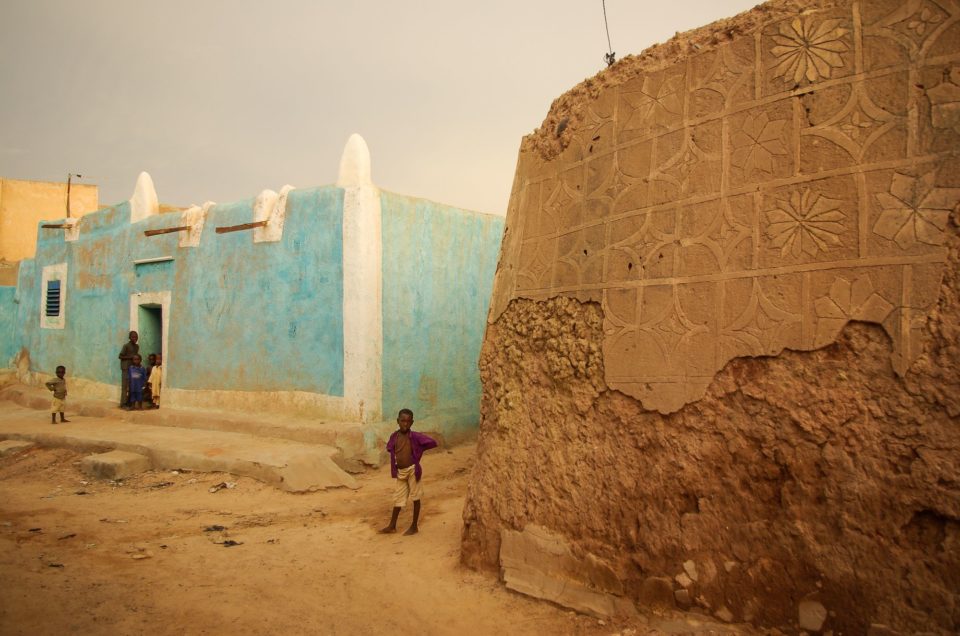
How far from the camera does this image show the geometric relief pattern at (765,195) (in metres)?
2.33

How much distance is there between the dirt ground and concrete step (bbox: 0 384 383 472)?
71cm

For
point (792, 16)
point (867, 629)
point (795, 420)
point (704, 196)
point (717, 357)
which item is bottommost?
point (867, 629)

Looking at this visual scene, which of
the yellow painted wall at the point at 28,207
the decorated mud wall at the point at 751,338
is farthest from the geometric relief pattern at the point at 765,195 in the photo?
the yellow painted wall at the point at 28,207

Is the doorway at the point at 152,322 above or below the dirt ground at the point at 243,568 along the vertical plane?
above

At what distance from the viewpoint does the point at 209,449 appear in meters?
7.48

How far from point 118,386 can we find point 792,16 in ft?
38.7

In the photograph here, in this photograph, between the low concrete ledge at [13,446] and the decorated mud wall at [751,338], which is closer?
the decorated mud wall at [751,338]

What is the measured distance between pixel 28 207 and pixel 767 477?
89.9ft

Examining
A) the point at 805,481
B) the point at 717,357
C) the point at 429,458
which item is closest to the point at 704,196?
the point at 717,357

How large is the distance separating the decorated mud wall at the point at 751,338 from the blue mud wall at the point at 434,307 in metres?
4.93

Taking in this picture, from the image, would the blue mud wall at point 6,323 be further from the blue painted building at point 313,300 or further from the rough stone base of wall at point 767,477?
the rough stone base of wall at point 767,477

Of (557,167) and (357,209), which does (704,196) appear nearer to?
(557,167)

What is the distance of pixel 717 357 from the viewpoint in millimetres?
2797

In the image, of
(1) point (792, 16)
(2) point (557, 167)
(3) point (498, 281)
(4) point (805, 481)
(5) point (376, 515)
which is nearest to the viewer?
(4) point (805, 481)
